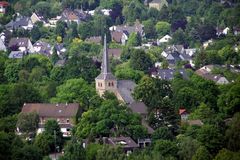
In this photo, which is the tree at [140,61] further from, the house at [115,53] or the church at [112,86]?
the church at [112,86]

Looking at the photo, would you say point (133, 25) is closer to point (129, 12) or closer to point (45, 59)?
point (129, 12)

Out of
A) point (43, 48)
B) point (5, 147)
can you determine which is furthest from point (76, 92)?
point (43, 48)

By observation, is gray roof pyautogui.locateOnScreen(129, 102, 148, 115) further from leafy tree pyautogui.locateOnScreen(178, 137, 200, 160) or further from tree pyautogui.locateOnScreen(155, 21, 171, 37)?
tree pyautogui.locateOnScreen(155, 21, 171, 37)

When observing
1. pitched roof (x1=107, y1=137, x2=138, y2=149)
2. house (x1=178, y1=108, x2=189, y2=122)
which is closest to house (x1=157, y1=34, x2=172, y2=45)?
house (x1=178, y1=108, x2=189, y2=122)

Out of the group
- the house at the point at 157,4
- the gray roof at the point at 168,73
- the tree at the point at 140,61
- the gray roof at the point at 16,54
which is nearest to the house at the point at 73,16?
the house at the point at 157,4

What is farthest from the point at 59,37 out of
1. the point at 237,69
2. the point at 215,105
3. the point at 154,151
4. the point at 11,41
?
the point at 154,151

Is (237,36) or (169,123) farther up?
(237,36)
